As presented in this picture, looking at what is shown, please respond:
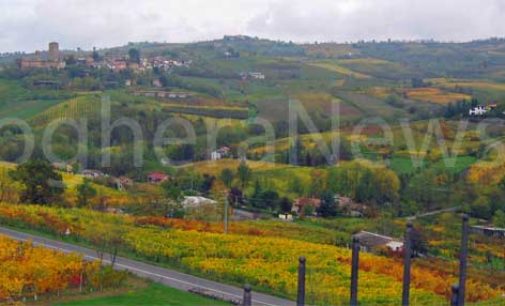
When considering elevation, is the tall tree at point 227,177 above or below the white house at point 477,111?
below

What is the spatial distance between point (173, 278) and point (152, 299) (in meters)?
2.31

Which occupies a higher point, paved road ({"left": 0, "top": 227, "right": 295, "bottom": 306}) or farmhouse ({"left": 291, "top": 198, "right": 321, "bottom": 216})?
paved road ({"left": 0, "top": 227, "right": 295, "bottom": 306})

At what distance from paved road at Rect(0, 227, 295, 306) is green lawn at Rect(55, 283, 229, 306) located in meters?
0.55

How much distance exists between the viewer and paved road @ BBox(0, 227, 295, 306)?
1819 cm

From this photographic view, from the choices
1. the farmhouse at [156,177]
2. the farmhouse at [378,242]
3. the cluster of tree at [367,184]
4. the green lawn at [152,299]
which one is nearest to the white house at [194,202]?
the farmhouse at [156,177]

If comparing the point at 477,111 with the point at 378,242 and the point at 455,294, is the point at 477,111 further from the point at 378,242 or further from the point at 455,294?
the point at 455,294

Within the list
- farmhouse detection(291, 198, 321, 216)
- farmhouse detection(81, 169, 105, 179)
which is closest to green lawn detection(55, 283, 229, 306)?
farmhouse detection(291, 198, 321, 216)

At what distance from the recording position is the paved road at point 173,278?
1819cm

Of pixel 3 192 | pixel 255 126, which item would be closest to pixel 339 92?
pixel 255 126

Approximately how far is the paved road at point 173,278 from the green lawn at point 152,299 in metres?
0.55

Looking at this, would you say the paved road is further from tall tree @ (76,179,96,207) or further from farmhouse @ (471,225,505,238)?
farmhouse @ (471,225,505,238)

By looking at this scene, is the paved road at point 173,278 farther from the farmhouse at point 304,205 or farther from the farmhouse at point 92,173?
the farmhouse at point 92,173

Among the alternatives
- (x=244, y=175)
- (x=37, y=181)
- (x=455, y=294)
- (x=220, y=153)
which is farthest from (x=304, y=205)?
(x=455, y=294)

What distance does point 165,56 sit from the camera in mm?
95250
